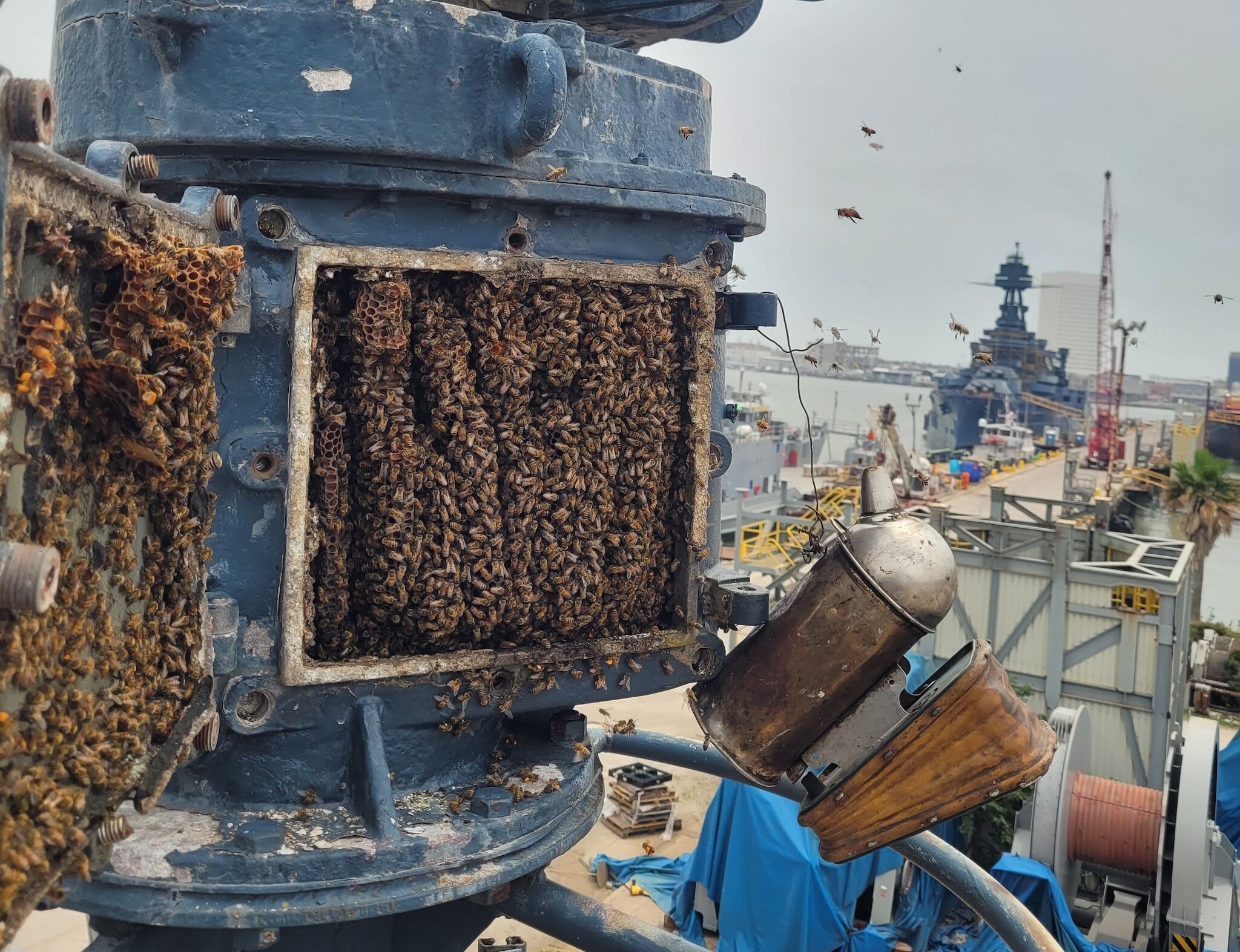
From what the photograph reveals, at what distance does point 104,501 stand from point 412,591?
1.29m

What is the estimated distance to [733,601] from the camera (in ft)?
14.9

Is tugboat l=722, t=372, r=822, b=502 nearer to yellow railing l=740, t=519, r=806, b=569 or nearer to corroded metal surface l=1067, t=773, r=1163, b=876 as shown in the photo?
yellow railing l=740, t=519, r=806, b=569

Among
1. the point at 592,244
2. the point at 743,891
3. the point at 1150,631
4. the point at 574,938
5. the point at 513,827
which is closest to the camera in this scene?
the point at 513,827

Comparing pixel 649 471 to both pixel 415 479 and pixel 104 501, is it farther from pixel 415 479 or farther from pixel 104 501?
pixel 104 501

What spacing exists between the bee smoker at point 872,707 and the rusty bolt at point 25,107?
10.3 ft

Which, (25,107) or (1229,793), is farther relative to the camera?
(1229,793)

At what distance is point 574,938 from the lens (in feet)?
15.8

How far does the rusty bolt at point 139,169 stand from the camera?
2896mm

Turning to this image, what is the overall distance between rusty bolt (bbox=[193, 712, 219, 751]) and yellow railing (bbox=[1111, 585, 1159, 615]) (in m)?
17.3

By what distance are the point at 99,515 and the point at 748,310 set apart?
112 inches

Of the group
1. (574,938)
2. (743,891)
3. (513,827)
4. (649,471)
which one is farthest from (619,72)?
(743,891)

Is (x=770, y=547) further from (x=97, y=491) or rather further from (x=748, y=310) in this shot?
(x=97, y=491)

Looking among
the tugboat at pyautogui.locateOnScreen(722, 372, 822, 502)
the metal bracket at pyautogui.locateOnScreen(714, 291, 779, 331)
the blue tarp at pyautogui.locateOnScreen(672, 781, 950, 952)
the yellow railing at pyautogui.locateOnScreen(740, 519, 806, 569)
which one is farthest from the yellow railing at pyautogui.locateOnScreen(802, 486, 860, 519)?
the metal bracket at pyautogui.locateOnScreen(714, 291, 779, 331)

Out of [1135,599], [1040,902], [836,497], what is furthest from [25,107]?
[836,497]
